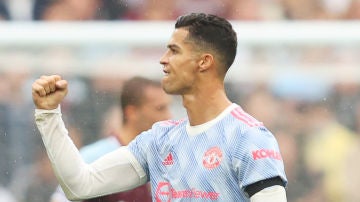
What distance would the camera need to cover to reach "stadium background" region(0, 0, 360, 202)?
21.5ft

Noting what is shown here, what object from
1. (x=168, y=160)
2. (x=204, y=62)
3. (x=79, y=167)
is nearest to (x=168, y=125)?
(x=168, y=160)

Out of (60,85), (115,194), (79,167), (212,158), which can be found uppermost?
(60,85)

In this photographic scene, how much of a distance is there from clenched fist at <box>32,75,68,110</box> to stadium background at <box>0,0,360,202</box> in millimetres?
1880

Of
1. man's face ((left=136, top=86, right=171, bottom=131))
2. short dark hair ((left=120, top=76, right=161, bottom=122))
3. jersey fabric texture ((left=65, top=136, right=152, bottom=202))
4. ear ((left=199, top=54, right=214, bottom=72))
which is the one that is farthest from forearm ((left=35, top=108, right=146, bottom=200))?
short dark hair ((left=120, top=76, right=161, bottom=122))

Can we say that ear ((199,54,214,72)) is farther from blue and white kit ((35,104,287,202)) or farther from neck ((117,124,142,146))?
neck ((117,124,142,146))

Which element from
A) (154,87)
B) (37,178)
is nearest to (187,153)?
(154,87)

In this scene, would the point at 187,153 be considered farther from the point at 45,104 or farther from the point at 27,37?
the point at 27,37

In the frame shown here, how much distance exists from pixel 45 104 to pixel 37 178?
1.96 meters

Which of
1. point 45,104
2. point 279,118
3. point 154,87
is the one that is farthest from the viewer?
point 279,118

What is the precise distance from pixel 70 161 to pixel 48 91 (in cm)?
33

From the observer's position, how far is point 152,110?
243 inches

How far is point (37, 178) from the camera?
21.4 ft

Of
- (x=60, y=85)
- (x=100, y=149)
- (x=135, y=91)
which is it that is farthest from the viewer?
(x=135, y=91)

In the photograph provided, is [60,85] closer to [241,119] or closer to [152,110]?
[241,119]
